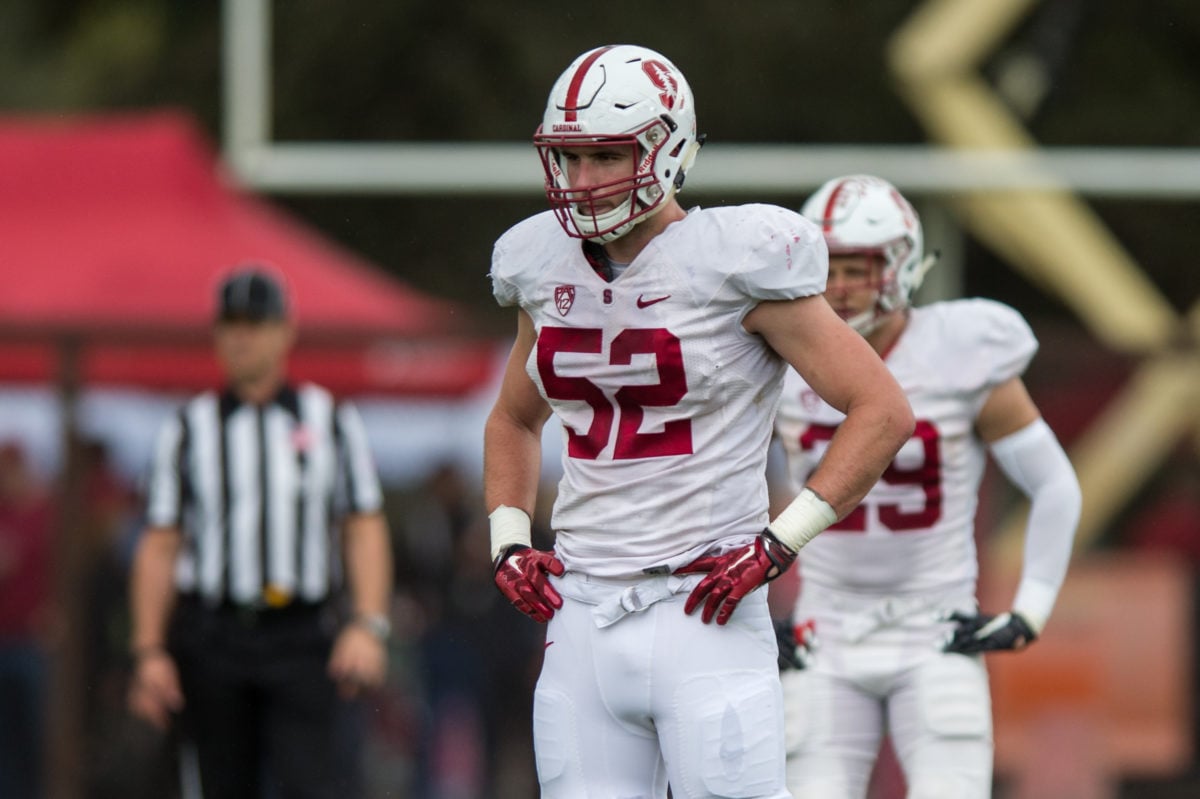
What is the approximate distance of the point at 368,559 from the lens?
667 cm

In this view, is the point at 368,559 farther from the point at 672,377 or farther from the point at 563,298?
the point at 672,377

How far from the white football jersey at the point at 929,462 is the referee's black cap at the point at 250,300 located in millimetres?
1978

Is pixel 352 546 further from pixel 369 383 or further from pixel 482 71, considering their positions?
pixel 482 71

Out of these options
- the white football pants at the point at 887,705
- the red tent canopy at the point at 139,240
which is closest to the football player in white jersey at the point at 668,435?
the white football pants at the point at 887,705

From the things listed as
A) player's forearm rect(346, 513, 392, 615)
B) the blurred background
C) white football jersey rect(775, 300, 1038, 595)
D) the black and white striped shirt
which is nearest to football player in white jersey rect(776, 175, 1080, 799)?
white football jersey rect(775, 300, 1038, 595)

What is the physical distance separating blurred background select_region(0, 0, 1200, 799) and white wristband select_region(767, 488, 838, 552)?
9.69 ft

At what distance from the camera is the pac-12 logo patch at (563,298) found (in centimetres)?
429

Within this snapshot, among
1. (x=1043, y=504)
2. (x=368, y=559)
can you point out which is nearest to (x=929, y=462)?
(x=1043, y=504)

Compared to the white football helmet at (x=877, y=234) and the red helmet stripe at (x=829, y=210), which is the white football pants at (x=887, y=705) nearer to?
the white football helmet at (x=877, y=234)

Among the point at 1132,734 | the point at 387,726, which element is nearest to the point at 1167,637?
the point at 1132,734

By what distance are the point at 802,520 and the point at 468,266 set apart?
47.2ft

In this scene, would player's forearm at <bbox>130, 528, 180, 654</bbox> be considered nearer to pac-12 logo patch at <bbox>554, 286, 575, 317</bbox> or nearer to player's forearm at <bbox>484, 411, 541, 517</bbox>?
player's forearm at <bbox>484, 411, 541, 517</bbox>

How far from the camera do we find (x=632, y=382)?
422 centimetres

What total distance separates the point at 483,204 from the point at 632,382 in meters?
14.3
